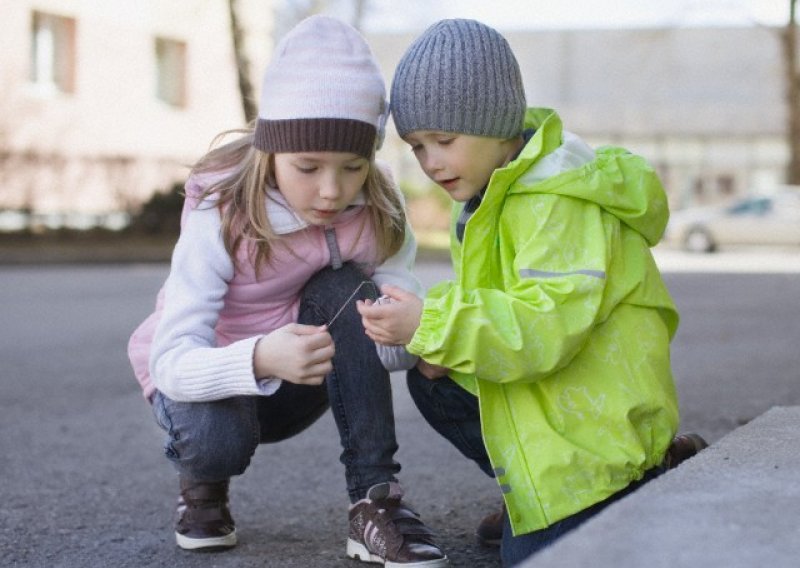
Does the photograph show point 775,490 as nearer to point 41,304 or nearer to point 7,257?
point 41,304

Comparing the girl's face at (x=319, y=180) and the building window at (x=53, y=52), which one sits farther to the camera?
the building window at (x=53, y=52)

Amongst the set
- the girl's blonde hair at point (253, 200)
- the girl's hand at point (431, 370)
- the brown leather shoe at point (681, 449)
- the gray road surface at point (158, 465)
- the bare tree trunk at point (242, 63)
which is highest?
the bare tree trunk at point (242, 63)

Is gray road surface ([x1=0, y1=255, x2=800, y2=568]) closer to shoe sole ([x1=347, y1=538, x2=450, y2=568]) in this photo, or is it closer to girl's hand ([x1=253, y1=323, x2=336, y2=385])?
shoe sole ([x1=347, y1=538, x2=450, y2=568])

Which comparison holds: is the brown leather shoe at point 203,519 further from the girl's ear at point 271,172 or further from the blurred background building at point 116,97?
the blurred background building at point 116,97

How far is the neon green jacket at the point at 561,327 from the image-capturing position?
255cm

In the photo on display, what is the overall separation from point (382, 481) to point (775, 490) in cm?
98

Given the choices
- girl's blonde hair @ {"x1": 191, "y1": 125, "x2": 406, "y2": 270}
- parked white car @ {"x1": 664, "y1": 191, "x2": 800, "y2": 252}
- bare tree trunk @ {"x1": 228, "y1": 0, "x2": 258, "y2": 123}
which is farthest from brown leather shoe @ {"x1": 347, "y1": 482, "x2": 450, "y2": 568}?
parked white car @ {"x1": 664, "y1": 191, "x2": 800, "y2": 252}

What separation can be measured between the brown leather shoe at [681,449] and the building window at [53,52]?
67.4 ft

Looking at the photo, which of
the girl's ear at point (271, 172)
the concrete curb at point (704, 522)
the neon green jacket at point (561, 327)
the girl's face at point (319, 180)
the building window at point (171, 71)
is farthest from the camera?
the building window at point (171, 71)

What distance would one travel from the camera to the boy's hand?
260 centimetres

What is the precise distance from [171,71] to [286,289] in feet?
75.7

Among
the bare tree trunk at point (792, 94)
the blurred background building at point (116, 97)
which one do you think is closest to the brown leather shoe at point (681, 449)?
the blurred background building at point (116, 97)

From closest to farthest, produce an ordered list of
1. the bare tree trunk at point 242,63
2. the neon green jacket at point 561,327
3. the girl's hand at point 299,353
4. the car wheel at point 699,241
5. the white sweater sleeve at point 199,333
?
the neon green jacket at point 561,327
the girl's hand at point 299,353
the white sweater sleeve at point 199,333
the bare tree trunk at point 242,63
the car wheel at point 699,241

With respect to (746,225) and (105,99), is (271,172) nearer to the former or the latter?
(105,99)
